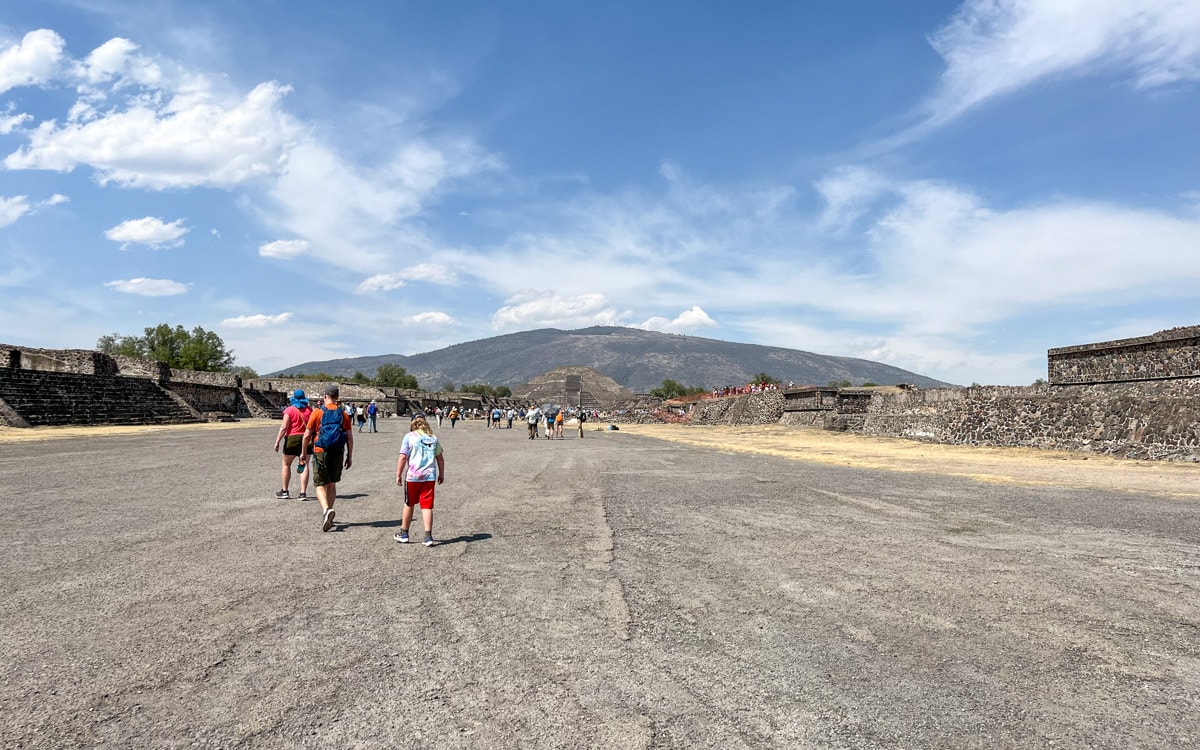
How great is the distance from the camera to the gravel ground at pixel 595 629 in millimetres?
3416

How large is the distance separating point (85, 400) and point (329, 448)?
31846mm

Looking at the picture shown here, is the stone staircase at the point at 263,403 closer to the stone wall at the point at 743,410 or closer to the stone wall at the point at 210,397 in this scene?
the stone wall at the point at 210,397

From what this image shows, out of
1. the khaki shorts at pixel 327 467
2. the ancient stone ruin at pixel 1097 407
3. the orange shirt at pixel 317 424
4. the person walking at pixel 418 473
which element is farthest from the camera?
the ancient stone ruin at pixel 1097 407

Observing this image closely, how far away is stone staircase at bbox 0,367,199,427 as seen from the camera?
28875 mm

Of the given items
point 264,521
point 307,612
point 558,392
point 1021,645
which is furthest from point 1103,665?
point 558,392

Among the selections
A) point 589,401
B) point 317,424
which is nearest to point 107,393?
point 317,424

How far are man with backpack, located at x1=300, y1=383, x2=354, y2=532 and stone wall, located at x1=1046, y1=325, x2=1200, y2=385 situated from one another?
2307 centimetres

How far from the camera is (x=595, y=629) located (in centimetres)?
484

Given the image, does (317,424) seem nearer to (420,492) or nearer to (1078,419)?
(420,492)

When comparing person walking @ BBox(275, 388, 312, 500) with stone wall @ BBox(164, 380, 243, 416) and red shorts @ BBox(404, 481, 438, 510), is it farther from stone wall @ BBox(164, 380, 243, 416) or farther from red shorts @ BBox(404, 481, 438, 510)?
stone wall @ BBox(164, 380, 243, 416)

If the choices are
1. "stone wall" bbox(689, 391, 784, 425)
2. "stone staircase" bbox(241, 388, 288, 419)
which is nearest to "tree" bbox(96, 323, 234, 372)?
"stone staircase" bbox(241, 388, 288, 419)

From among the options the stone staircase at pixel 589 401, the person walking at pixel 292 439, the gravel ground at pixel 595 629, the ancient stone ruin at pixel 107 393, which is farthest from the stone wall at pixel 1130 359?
the stone staircase at pixel 589 401

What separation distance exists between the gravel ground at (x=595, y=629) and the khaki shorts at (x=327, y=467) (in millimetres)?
634

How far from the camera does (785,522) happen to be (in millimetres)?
9344
